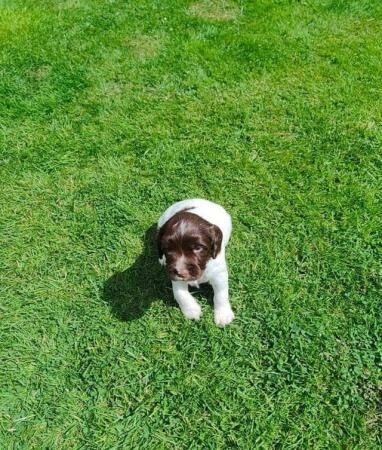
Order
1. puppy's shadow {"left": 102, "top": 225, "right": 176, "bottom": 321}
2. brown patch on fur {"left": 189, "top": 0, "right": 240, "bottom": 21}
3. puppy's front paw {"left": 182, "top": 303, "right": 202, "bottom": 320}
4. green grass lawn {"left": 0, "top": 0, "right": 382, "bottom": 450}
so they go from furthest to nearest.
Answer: brown patch on fur {"left": 189, "top": 0, "right": 240, "bottom": 21}
puppy's shadow {"left": 102, "top": 225, "right": 176, "bottom": 321}
puppy's front paw {"left": 182, "top": 303, "right": 202, "bottom": 320}
green grass lawn {"left": 0, "top": 0, "right": 382, "bottom": 450}

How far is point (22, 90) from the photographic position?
20.4 ft

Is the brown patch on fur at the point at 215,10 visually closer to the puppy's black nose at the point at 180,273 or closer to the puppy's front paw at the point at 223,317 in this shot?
the puppy's front paw at the point at 223,317

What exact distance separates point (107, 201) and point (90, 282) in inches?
37.8

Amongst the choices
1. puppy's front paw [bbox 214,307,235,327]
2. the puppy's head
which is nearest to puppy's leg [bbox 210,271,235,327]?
puppy's front paw [bbox 214,307,235,327]

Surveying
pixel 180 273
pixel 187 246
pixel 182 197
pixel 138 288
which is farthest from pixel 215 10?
pixel 180 273

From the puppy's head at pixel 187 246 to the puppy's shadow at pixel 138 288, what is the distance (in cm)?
90

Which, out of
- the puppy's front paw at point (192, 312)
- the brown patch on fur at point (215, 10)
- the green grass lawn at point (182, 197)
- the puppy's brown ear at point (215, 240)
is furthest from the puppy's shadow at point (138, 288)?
the brown patch on fur at point (215, 10)

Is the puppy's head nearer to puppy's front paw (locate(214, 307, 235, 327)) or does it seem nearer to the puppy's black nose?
the puppy's black nose

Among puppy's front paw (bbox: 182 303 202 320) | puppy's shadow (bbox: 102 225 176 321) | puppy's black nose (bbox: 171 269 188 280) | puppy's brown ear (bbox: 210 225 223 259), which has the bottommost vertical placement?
puppy's shadow (bbox: 102 225 176 321)

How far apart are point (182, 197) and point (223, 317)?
143cm

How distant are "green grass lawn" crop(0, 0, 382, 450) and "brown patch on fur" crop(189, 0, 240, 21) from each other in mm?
37

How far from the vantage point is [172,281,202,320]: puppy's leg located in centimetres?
385

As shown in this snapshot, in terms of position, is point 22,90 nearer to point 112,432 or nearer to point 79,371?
point 79,371

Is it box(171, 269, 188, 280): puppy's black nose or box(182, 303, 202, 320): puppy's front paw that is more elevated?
box(171, 269, 188, 280): puppy's black nose
